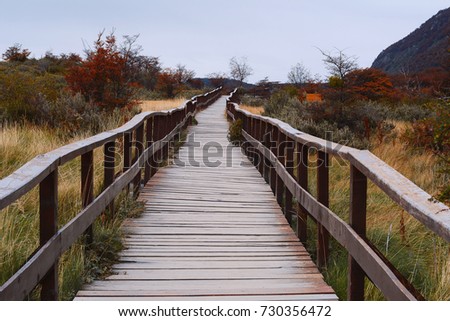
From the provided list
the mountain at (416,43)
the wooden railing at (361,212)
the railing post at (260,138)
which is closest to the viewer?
the wooden railing at (361,212)

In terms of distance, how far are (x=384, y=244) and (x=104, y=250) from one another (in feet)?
7.86

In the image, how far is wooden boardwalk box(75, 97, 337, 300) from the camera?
3.90 m

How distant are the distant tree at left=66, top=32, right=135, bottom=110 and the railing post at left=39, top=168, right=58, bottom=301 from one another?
544 inches

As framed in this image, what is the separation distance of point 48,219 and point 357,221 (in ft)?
5.94

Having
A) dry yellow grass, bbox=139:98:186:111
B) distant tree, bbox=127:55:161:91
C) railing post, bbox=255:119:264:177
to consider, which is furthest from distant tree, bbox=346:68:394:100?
distant tree, bbox=127:55:161:91

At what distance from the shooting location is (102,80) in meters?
17.3

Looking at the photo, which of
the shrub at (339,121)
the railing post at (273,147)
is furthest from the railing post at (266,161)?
the shrub at (339,121)

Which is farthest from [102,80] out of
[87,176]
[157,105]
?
[87,176]

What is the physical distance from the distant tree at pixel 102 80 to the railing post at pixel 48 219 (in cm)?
1381

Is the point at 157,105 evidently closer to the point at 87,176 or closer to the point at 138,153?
the point at 138,153

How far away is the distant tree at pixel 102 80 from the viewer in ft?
56.0

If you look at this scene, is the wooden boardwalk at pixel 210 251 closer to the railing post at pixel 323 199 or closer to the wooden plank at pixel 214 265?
the wooden plank at pixel 214 265

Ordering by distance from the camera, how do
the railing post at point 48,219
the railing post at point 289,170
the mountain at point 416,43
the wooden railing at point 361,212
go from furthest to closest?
the mountain at point 416,43 → the railing post at point 289,170 → the railing post at point 48,219 → the wooden railing at point 361,212

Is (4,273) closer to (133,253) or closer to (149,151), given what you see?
(133,253)
